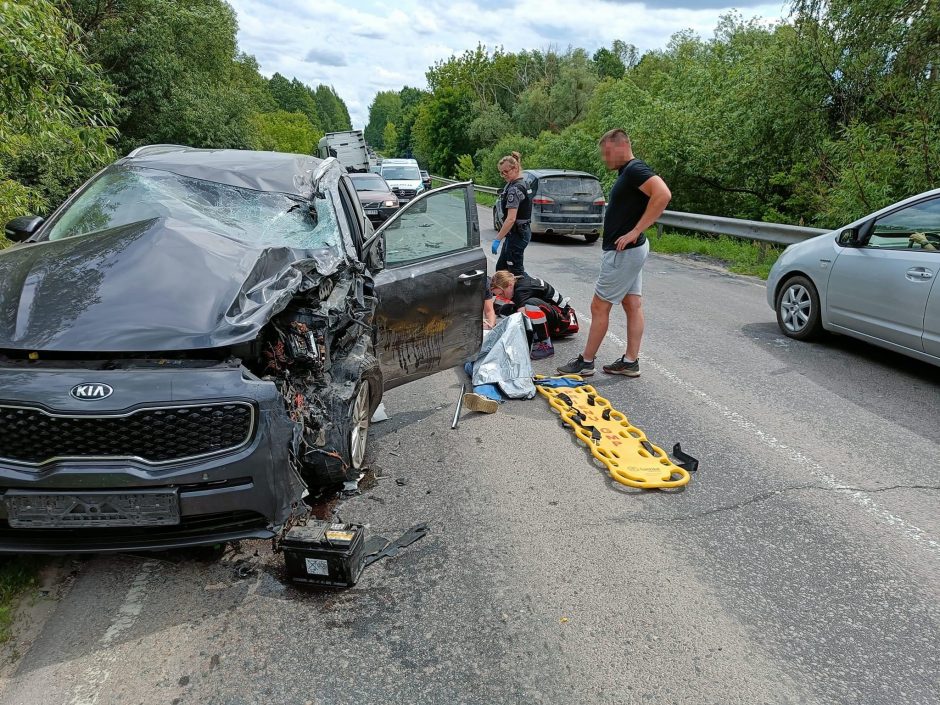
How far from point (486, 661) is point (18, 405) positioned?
2101 mm

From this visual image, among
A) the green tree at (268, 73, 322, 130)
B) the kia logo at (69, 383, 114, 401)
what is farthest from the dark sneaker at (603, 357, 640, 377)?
the green tree at (268, 73, 322, 130)

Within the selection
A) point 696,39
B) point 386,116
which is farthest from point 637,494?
point 386,116

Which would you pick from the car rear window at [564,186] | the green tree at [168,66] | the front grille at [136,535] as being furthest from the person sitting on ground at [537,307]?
the green tree at [168,66]

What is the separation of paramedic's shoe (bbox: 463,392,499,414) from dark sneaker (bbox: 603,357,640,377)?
1425mm

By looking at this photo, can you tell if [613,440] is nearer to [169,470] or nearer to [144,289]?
[169,470]

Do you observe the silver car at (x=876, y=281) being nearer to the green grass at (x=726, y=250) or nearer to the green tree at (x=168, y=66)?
the green grass at (x=726, y=250)

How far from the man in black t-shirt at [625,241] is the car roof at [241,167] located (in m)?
2.48

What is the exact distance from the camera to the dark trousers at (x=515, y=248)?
294 inches

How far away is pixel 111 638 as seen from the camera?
8.81 ft

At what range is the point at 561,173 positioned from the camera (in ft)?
50.5

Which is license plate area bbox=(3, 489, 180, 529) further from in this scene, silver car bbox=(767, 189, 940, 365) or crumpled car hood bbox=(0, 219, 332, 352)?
silver car bbox=(767, 189, 940, 365)

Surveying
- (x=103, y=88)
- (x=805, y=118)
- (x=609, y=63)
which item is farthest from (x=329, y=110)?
(x=103, y=88)

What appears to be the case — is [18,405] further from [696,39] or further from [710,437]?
[696,39]

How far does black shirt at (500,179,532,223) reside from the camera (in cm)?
721
